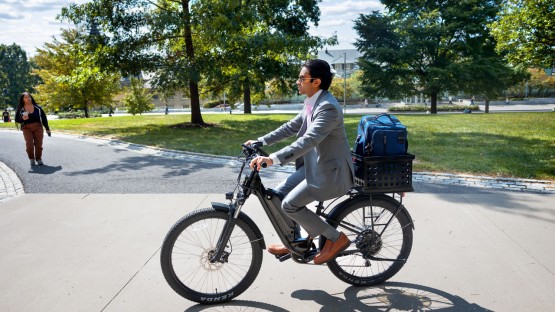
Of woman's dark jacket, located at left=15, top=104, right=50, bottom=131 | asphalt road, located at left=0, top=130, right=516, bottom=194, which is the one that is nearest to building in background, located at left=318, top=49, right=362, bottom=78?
asphalt road, located at left=0, top=130, right=516, bottom=194

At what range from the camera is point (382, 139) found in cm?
334

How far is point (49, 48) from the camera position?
3647cm

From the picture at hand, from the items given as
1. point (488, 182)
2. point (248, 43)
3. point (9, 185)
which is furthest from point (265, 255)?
point (248, 43)

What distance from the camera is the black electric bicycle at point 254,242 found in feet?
10.6

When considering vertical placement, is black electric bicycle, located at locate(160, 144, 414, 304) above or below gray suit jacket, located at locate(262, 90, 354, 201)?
below

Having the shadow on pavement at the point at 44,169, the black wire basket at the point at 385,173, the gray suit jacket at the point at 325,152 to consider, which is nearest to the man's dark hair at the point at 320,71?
the gray suit jacket at the point at 325,152

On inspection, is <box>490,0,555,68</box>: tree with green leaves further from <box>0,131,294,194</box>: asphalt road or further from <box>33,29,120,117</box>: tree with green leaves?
<box>33,29,120,117</box>: tree with green leaves

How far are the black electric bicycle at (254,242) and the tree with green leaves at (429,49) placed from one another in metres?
32.7

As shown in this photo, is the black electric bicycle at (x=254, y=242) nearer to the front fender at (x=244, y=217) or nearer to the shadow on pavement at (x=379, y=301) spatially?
the front fender at (x=244, y=217)

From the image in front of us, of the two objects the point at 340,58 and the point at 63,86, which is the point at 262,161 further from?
the point at 340,58

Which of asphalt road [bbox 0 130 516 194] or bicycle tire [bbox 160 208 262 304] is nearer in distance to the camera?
bicycle tire [bbox 160 208 262 304]

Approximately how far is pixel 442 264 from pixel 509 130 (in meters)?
13.1

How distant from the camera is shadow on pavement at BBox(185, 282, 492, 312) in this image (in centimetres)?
327

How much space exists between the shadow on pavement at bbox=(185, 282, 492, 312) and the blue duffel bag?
1.22 metres
